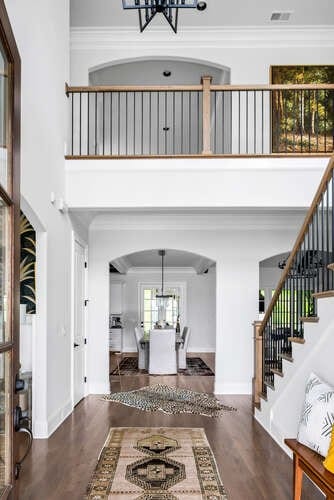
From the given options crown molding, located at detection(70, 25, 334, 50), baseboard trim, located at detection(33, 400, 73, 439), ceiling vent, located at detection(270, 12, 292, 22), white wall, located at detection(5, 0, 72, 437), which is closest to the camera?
white wall, located at detection(5, 0, 72, 437)

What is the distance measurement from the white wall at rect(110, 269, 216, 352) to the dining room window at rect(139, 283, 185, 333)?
6.0 inches

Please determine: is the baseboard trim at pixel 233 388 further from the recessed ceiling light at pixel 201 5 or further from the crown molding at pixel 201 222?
the recessed ceiling light at pixel 201 5

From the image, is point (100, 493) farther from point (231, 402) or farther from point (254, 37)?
point (254, 37)

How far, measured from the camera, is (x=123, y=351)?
14.6 metres

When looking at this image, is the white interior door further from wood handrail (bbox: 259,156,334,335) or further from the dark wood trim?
wood handrail (bbox: 259,156,334,335)

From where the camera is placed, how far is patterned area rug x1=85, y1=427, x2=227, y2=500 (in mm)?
3727

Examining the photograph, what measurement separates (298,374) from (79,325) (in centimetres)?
366

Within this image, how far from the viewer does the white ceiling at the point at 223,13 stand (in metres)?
7.17

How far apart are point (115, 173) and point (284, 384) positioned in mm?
3170

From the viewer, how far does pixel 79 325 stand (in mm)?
7168

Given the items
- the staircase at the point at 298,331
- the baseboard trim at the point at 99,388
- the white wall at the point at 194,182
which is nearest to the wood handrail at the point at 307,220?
the staircase at the point at 298,331

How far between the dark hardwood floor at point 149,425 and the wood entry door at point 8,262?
191 cm

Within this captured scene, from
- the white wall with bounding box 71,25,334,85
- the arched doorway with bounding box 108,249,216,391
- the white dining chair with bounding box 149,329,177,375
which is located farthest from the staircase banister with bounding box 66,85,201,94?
the arched doorway with bounding box 108,249,216,391

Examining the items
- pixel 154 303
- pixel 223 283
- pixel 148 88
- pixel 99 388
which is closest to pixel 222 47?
pixel 148 88
